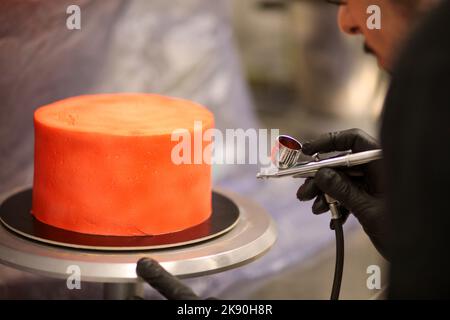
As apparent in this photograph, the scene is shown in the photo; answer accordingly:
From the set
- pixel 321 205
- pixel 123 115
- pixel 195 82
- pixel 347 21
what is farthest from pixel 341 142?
pixel 195 82

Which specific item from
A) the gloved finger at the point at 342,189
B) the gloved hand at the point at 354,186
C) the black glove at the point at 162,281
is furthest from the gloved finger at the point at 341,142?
the black glove at the point at 162,281

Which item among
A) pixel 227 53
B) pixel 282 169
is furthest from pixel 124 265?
pixel 227 53

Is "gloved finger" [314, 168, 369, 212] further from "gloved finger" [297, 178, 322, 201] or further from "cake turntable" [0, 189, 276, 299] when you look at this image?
"cake turntable" [0, 189, 276, 299]

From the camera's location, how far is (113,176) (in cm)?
109

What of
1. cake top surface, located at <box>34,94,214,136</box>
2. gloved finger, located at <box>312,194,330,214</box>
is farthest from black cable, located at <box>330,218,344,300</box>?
cake top surface, located at <box>34,94,214,136</box>

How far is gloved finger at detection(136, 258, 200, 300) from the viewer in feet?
3.13

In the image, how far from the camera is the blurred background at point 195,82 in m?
1.55

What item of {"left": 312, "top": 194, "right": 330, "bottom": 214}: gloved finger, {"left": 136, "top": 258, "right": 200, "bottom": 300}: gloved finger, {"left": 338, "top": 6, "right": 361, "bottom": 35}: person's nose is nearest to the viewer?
{"left": 136, "top": 258, "right": 200, "bottom": 300}: gloved finger

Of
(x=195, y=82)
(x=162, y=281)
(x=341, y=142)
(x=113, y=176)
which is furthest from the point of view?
(x=195, y=82)

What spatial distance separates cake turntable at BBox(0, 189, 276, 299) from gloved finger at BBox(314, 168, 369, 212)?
0.49 feet

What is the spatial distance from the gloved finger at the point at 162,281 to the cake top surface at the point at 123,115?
0.22 meters

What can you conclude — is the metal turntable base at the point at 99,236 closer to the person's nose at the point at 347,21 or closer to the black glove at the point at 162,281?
the black glove at the point at 162,281

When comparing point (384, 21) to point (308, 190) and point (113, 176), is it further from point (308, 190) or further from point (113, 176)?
point (113, 176)

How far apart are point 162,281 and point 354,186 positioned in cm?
35
